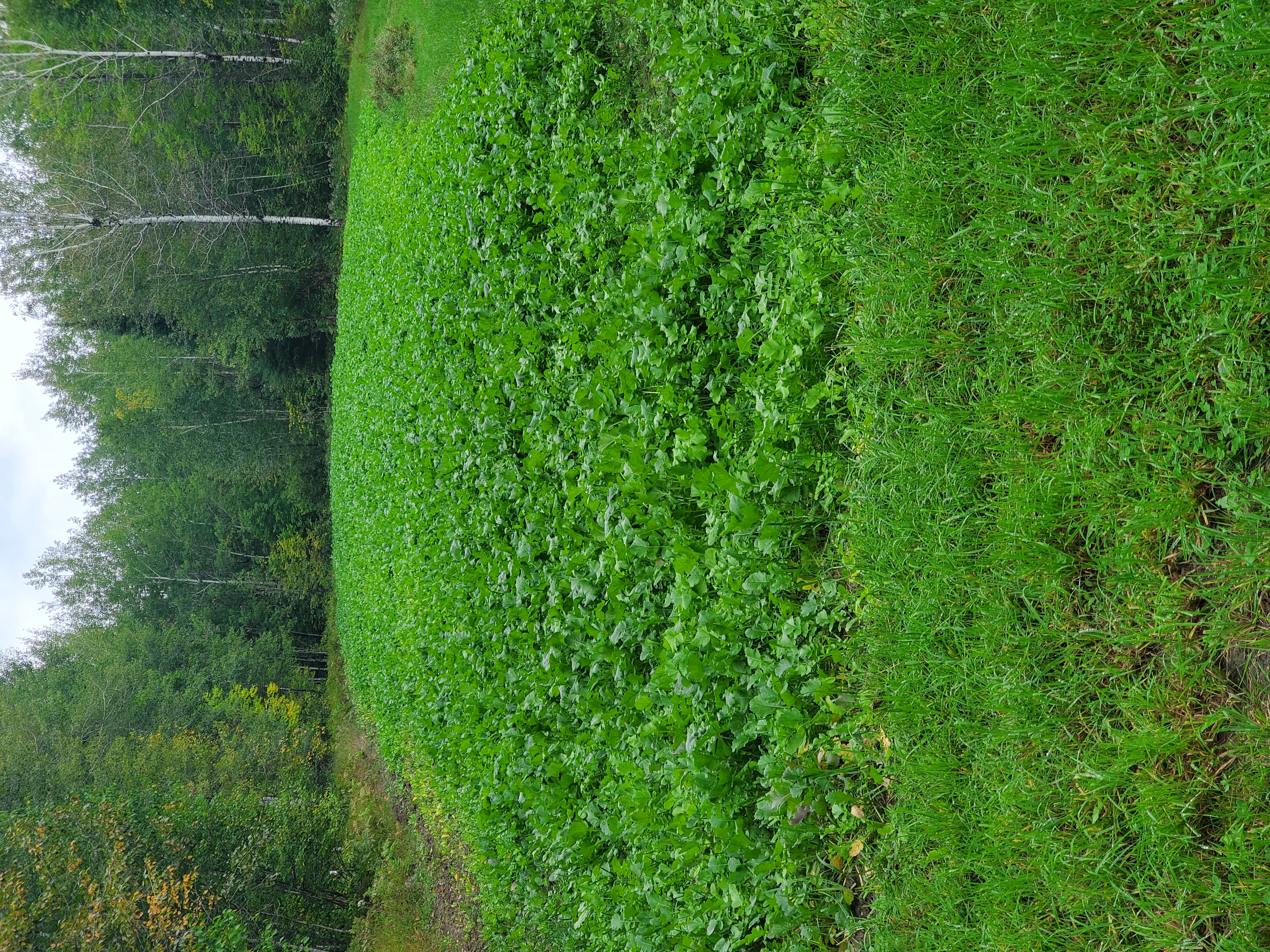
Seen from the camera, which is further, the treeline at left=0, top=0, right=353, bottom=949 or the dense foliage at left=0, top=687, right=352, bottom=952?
the treeline at left=0, top=0, right=353, bottom=949

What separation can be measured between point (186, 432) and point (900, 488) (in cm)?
3218

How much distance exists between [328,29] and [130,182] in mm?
8108

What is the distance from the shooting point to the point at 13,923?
391 inches

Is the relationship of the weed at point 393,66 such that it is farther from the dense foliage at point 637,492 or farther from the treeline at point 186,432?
the treeline at point 186,432

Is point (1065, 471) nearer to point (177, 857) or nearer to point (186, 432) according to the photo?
point (177, 857)

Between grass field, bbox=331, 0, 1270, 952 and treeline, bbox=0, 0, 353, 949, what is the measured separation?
35.7 ft

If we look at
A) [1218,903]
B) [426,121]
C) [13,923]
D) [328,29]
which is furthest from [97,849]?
[328,29]

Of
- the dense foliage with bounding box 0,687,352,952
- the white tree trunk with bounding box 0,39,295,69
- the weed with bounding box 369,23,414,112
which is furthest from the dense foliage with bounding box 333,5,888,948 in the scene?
the white tree trunk with bounding box 0,39,295,69

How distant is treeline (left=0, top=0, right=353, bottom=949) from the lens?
1423 centimetres

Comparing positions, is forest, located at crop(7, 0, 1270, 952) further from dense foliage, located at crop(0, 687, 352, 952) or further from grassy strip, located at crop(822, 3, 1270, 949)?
dense foliage, located at crop(0, 687, 352, 952)

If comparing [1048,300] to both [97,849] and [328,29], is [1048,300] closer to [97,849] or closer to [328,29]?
[97,849]

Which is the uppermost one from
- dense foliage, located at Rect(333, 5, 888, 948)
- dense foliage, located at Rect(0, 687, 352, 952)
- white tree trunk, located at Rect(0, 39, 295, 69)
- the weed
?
white tree trunk, located at Rect(0, 39, 295, 69)

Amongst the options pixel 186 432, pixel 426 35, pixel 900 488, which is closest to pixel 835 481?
pixel 900 488

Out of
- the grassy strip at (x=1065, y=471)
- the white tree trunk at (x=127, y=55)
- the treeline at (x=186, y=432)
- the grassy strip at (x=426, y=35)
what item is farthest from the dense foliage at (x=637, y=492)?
the white tree trunk at (x=127, y=55)
